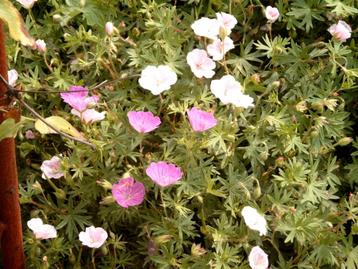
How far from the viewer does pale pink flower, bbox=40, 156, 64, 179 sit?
1.59m

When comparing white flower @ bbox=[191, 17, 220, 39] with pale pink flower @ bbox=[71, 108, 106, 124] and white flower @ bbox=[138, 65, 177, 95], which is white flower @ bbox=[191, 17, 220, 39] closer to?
white flower @ bbox=[138, 65, 177, 95]

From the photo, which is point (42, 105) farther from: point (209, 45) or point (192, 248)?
point (192, 248)

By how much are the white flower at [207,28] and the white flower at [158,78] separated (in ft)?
0.48

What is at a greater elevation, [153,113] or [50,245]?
[153,113]

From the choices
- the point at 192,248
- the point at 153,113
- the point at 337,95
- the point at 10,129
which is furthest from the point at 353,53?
the point at 10,129

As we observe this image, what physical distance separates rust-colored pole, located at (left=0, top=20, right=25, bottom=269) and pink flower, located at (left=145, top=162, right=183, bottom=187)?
31cm

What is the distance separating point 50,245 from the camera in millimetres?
1575

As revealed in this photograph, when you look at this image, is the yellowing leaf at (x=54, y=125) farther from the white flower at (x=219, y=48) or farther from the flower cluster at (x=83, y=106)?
the white flower at (x=219, y=48)

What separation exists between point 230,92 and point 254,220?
0.33 m

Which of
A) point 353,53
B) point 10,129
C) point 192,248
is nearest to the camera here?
point 10,129

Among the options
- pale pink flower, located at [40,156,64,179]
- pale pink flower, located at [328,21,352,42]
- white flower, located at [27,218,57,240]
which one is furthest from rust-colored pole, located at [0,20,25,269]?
pale pink flower, located at [328,21,352,42]

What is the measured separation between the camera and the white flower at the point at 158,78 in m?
1.62

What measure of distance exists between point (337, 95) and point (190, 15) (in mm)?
489

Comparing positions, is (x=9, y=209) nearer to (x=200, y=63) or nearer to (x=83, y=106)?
(x=83, y=106)
